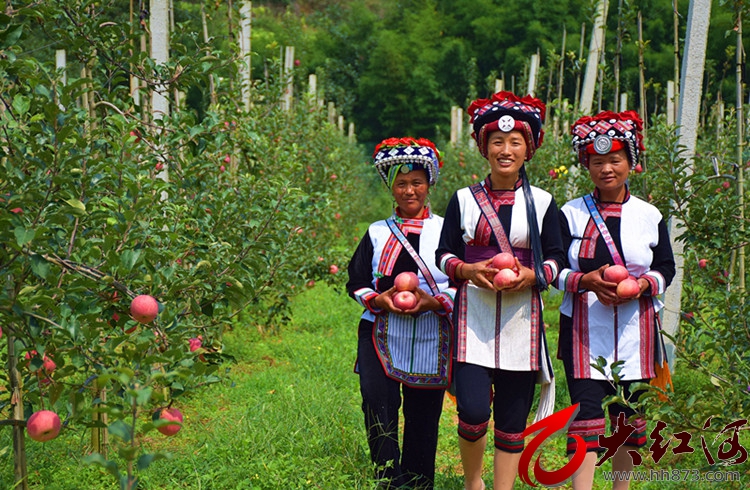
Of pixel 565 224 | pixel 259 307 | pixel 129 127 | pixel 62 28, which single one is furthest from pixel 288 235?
pixel 129 127

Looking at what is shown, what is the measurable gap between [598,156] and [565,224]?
281 mm

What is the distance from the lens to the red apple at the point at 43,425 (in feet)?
6.43

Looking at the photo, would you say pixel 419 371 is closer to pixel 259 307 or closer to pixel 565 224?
pixel 565 224

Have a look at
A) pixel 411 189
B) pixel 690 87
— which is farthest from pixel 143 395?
pixel 690 87

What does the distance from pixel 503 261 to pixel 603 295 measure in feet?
1.33

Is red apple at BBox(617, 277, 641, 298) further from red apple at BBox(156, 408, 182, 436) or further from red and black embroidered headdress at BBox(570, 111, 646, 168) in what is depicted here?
red apple at BBox(156, 408, 182, 436)

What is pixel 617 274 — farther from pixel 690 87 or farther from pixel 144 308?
pixel 690 87

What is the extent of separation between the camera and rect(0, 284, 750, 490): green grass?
3.11m

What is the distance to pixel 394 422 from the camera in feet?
9.95

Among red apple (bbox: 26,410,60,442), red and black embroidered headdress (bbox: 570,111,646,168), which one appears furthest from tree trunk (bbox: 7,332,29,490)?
red and black embroidered headdress (bbox: 570,111,646,168)

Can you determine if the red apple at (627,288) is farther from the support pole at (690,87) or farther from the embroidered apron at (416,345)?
the support pole at (690,87)

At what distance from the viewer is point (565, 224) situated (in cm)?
303

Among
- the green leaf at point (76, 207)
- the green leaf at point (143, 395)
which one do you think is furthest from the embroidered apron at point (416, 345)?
the green leaf at point (143, 395)

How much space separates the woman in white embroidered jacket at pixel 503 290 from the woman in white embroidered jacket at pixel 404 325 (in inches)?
4.9
